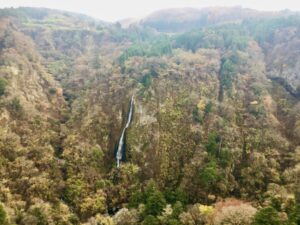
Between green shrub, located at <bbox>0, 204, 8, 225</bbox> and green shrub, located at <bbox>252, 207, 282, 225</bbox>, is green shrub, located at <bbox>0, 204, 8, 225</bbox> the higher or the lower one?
the lower one

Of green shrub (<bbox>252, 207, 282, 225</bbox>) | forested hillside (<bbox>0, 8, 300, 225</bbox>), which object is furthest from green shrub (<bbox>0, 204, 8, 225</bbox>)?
green shrub (<bbox>252, 207, 282, 225</bbox>)

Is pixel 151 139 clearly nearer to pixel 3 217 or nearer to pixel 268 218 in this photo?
pixel 268 218

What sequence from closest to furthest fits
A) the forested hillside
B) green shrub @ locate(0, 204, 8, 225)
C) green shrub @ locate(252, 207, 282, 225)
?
green shrub @ locate(252, 207, 282, 225)
green shrub @ locate(0, 204, 8, 225)
the forested hillside

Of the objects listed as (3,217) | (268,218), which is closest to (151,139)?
(268,218)

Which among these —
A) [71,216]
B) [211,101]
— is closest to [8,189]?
[71,216]

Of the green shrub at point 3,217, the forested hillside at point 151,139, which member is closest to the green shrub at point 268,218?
the forested hillside at point 151,139

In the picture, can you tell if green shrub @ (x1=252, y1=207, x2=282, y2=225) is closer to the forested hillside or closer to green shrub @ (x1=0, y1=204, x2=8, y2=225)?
the forested hillside

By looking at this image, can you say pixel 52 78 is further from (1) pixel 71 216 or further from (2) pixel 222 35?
(2) pixel 222 35

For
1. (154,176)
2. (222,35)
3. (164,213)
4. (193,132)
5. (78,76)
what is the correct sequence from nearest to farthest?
(164,213), (154,176), (193,132), (78,76), (222,35)
